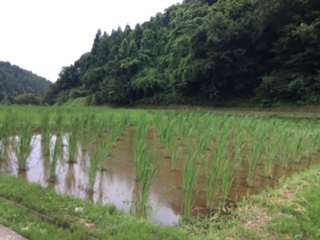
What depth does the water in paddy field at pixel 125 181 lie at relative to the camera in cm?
415

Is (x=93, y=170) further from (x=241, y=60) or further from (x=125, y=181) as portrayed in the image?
(x=241, y=60)

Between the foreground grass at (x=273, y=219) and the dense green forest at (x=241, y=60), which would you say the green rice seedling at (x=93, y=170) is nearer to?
the foreground grass at (x=273, y=219)

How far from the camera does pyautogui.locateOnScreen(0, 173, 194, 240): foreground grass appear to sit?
8.86 feet

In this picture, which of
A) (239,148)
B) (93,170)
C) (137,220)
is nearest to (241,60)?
(239,148)

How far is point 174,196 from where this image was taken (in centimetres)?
450

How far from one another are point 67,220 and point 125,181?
218 cm

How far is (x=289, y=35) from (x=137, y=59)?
19.0 m

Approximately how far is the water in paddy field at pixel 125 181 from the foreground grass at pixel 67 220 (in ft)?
1.95

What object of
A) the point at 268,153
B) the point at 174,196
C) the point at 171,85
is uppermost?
the point at 171,85

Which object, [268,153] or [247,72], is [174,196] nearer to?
[268,153]

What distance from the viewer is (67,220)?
2984mm

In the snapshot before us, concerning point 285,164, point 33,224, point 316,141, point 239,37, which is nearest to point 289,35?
point 239,37

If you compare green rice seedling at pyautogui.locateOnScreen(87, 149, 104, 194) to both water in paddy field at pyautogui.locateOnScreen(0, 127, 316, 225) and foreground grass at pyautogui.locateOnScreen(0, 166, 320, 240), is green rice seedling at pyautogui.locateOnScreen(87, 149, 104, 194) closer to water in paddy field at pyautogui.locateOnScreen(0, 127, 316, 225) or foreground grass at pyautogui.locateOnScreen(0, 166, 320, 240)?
water in paddy field at pyautogui.locateOnScreen(0, 127, 316, 225)

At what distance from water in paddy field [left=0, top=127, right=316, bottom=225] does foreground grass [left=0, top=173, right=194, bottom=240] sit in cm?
59
